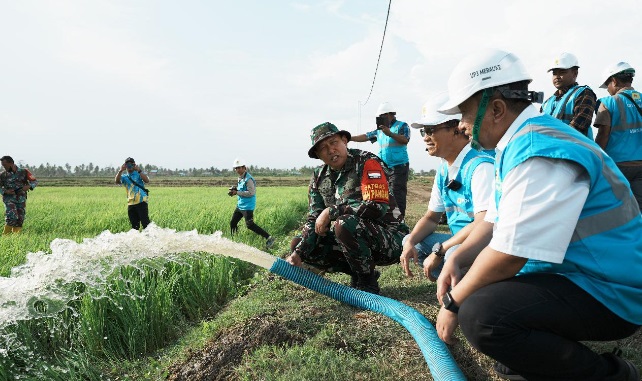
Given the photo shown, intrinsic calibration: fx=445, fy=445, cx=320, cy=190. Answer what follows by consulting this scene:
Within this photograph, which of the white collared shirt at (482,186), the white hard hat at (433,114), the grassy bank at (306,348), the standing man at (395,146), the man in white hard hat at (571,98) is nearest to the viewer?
the grassy bank at (306,348)

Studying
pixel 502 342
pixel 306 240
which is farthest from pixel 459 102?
pixel 306 240

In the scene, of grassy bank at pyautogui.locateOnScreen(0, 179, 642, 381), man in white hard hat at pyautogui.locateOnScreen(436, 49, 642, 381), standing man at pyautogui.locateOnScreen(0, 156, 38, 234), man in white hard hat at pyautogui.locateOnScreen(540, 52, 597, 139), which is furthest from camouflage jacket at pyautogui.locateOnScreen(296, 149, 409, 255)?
standing man at pyautogui.locateOnScreen(0, 156, 38, 234)

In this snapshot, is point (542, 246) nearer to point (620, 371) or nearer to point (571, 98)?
point (620, 371)

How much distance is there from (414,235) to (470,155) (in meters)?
0.63

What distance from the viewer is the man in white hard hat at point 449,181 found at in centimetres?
255

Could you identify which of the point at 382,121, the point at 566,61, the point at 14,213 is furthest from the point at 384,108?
the point at 14,213

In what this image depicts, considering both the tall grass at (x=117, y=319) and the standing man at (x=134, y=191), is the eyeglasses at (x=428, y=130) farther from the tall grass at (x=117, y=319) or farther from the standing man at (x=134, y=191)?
the standing man at (x=134, y=191)

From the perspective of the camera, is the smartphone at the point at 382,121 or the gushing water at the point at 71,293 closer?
the gushing water at the point at 71,293

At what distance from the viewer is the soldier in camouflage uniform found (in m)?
3.44

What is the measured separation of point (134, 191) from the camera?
7895mm

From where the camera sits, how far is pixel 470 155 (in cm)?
279

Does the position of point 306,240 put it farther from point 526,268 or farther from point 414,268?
point 526,268

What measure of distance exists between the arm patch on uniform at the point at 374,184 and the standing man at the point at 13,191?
7939 millimetres

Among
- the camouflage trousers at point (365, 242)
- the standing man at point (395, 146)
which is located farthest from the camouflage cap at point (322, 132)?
the standing man at point (395, 146)
